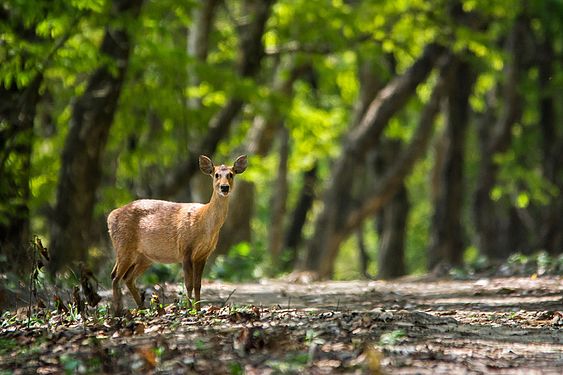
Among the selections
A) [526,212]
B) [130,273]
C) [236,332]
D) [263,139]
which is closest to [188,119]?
[263,139]

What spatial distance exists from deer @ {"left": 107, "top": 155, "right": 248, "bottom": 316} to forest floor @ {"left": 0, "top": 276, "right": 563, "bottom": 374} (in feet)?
1.45

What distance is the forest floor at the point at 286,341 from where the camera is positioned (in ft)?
24.0

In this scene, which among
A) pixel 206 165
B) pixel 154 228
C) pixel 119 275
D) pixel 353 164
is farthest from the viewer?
pixel 353 164

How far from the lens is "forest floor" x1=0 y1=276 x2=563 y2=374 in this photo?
7.32 metres

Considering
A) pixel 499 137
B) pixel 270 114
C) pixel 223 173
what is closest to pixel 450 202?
pixel 499 137

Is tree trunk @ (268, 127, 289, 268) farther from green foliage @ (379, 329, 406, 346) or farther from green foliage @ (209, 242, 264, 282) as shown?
green foliage @ (379, 329, 406, 346)

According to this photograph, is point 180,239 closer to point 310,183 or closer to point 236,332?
point 236,332

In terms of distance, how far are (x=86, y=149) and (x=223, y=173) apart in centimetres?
727

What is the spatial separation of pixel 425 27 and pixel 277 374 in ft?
54.6

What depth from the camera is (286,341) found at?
7895 millimetres

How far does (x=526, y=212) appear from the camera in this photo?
3453 cm

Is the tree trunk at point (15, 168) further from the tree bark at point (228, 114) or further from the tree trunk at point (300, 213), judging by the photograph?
the tree trunk at point (300, 213)

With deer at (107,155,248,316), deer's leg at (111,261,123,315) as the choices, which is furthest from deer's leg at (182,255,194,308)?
deer's leg at (111,261,123,315)

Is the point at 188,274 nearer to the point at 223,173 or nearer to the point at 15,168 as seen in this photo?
the point at 223,173
